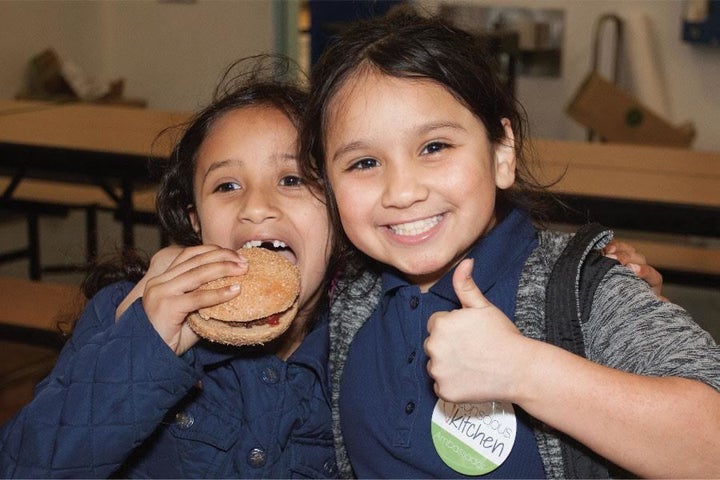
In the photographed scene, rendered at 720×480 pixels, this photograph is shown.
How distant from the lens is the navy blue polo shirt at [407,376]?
56.1 inches

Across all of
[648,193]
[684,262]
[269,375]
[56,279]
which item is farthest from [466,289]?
[56,279]

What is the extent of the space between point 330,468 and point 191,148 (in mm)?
672

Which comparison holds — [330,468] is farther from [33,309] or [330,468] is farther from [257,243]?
[33,309]

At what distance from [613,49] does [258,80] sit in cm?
587

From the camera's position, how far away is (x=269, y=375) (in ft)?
5.30

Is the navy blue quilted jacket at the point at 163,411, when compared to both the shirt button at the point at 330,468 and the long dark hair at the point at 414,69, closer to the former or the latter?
the shirt button at the point at 330,468

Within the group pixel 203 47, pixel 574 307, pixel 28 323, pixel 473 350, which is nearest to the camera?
pixel 473 350

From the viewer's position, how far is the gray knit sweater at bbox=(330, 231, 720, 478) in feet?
3.84

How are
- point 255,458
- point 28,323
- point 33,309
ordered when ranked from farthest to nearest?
1. point 33,309
2. point 28,323
3. point 255,458

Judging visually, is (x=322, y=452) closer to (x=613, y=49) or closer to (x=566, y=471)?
(x=566, y=471)

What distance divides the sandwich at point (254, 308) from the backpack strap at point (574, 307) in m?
0.45

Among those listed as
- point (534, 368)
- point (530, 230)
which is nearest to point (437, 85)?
point (530, 230)

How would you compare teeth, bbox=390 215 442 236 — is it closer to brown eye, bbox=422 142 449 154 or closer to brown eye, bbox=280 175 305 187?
brown eye, bbox=422 142 449 154

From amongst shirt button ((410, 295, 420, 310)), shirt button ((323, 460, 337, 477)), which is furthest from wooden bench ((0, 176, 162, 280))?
shirt button ((410, 295, 420, 310))
